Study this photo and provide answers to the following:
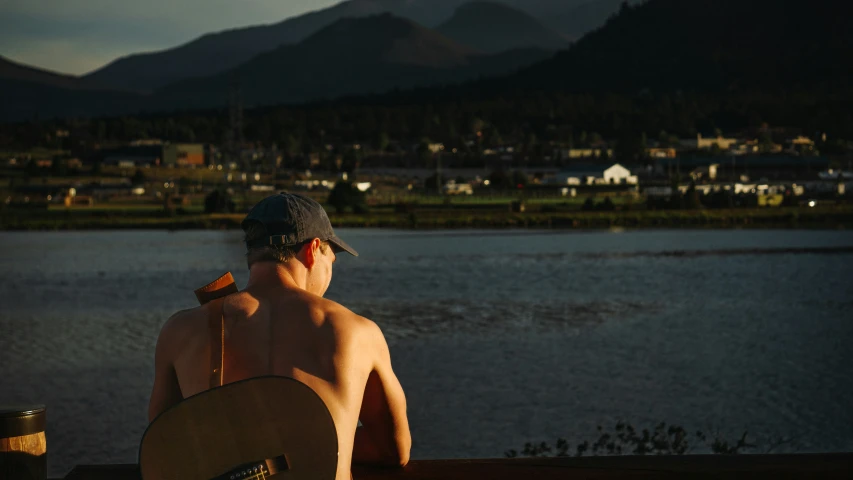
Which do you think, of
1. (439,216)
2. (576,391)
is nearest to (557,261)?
(439,216)

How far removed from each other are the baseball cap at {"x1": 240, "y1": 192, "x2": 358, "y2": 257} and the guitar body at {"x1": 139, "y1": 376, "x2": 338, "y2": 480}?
2.05 feet

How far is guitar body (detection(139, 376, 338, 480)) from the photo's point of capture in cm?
364

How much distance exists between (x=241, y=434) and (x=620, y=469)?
1603 mm

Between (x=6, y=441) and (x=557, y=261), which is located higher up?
(x=6, y=441)

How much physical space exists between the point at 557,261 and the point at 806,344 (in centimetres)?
3309

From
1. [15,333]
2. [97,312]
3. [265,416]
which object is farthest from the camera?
[97,312]

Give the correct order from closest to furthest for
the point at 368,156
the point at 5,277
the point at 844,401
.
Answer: the point at 844,401 < the point at 5,277 < the point at 368,156

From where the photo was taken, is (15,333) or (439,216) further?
(439,216)

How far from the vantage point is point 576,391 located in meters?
20.9

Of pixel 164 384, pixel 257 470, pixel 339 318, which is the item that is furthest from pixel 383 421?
pixel 257 470

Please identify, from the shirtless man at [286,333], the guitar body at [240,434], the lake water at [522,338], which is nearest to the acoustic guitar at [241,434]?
the guitar body at [240,434]

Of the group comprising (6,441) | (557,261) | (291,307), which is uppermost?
(291,307)

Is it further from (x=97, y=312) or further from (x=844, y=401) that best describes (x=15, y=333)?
(x=844, y=401)

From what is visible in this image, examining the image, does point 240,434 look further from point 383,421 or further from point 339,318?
point 383,421
